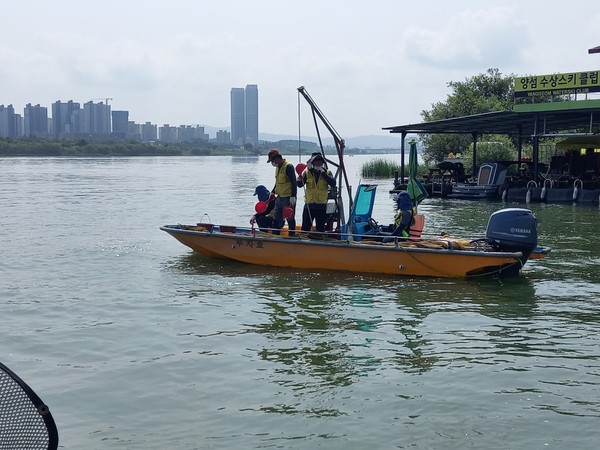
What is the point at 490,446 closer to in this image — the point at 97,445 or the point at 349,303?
the point at 97,445

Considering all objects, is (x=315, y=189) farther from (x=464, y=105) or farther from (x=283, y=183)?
(x=464, y=105)

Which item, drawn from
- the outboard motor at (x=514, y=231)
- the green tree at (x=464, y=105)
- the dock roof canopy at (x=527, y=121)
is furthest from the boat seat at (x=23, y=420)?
the green tree at (x=464, y=105)

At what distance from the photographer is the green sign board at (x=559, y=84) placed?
3036 cm

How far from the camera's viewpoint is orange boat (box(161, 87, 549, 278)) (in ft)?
39.6

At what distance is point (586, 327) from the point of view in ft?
32.4

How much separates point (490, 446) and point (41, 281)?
360 inches

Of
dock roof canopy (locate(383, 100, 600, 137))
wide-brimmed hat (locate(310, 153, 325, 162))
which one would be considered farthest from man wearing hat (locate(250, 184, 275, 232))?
dock roof canopy (locate(383, 100, 600, 137))

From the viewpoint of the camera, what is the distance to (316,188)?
1330 cm

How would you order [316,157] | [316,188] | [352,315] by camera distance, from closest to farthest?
[352,315] → [316,157] → [316,188]

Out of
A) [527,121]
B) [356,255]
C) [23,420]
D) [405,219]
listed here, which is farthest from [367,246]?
[527,121]

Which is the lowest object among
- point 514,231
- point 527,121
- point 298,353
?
point 298,353

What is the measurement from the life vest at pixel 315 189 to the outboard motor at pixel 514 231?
278 centimetres

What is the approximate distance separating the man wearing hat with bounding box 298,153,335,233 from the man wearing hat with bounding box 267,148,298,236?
193 millimetres

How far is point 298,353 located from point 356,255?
4252mm
